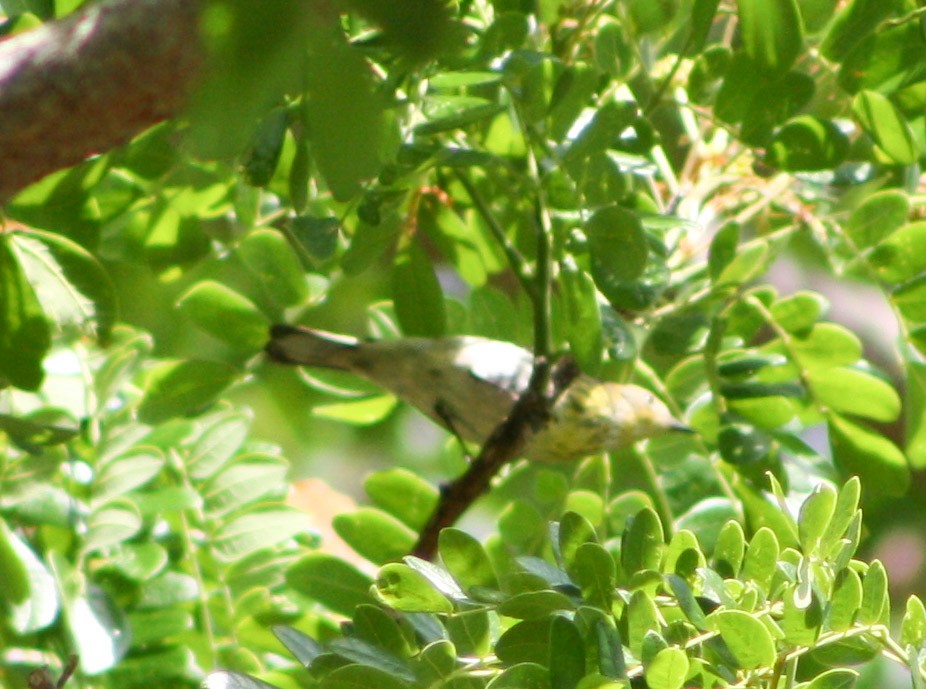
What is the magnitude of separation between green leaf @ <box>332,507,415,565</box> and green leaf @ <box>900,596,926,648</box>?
0.71m

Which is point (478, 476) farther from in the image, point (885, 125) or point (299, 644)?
point (885, 125)

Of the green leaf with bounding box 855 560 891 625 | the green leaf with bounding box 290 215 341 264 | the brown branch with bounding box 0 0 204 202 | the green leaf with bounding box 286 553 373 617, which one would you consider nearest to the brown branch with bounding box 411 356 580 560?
the green leaf with bounding box 286 553 373 617

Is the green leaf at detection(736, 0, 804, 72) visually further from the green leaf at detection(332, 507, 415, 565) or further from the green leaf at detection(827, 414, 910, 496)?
the green leaf at detection(332, 507, 415, 565)

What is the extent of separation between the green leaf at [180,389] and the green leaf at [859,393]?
2.45ft

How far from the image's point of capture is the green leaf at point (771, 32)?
1.13 m

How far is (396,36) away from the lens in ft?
→ 1.41

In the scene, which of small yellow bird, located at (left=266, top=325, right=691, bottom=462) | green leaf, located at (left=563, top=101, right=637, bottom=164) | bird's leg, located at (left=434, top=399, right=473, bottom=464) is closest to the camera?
green leaf, located at (left=563, top=101, right=637, bottom=164)

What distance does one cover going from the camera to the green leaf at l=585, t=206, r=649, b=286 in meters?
1.14

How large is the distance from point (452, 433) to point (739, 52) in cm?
64

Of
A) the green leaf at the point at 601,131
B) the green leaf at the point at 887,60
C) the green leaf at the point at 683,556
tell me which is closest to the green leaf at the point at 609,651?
the green leaf at the point at 683,556

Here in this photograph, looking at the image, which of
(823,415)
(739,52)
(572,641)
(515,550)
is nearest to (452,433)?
(515,550)

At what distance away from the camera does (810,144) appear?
1.30 m

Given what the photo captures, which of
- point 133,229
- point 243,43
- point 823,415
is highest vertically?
point 243,43

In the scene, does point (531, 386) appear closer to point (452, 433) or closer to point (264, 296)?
point (452, 433)
